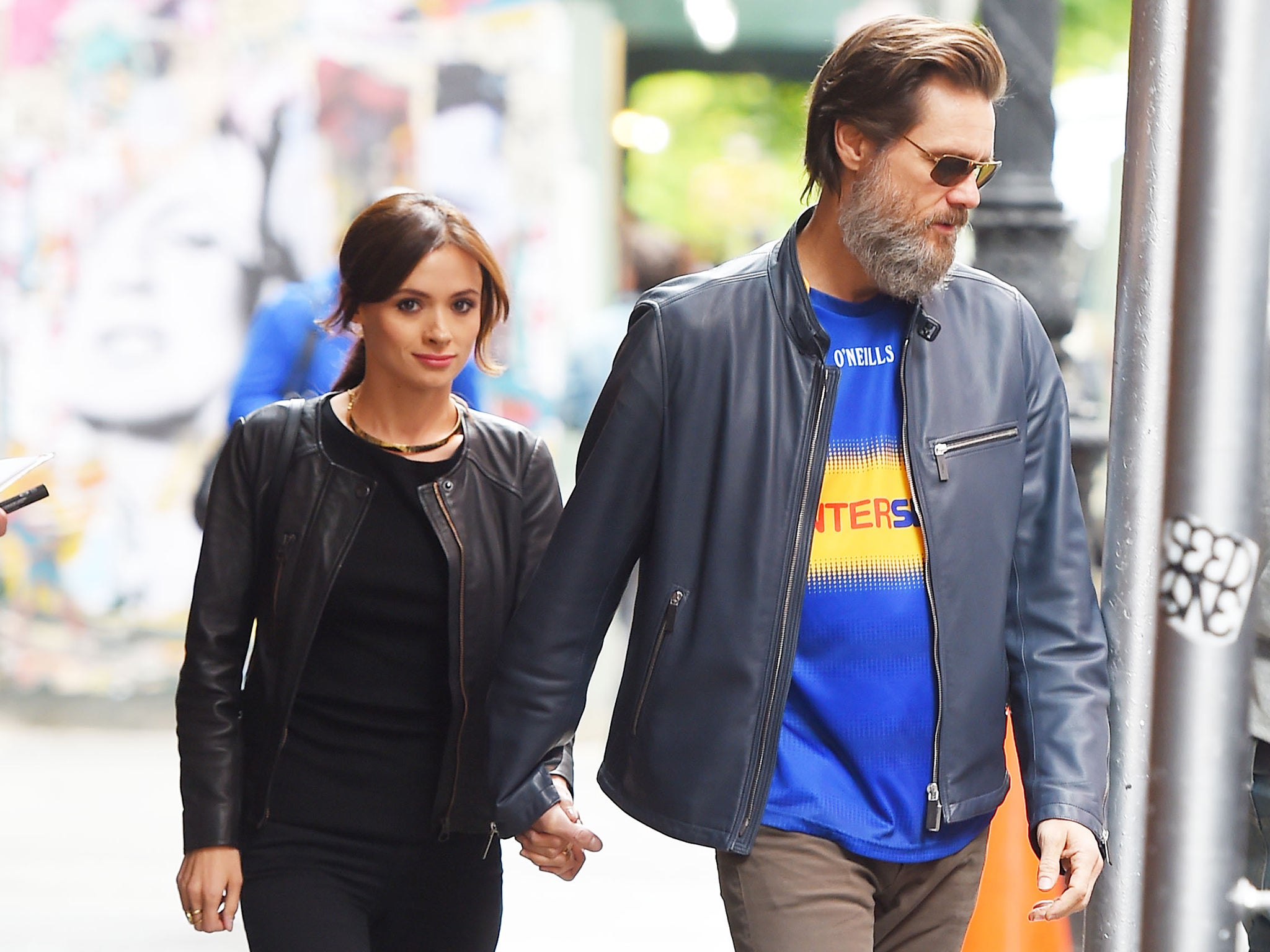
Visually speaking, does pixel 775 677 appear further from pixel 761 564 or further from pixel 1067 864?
pixel 1067 864

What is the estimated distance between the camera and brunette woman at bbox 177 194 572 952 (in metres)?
3.33

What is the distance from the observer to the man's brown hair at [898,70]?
9.81 ft

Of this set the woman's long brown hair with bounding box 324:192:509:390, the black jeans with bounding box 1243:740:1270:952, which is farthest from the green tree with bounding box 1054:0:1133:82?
the woman's long brown hair with bounding box 324:192:509:390

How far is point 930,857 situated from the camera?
301 cm

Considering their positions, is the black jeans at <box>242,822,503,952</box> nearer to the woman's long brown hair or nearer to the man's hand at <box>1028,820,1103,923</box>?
the woman's long brown hair

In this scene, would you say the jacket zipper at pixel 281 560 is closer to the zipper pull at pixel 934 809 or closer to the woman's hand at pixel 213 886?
the woman's hand at pixel 213 886

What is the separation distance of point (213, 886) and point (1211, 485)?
6.49 feet

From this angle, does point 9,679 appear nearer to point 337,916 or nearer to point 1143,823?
point 337,916

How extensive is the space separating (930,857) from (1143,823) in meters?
0.41

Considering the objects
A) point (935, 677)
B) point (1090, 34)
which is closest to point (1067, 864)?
point (935, 677)

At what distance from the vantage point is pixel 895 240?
2990 mm

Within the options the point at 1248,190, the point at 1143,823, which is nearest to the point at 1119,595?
the point at 1143,823

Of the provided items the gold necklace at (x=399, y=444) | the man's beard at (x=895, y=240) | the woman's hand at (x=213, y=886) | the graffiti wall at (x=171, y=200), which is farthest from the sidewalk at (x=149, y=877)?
the man's beard at (x=895, y=240)

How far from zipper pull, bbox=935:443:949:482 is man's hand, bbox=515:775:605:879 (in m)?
0.89
